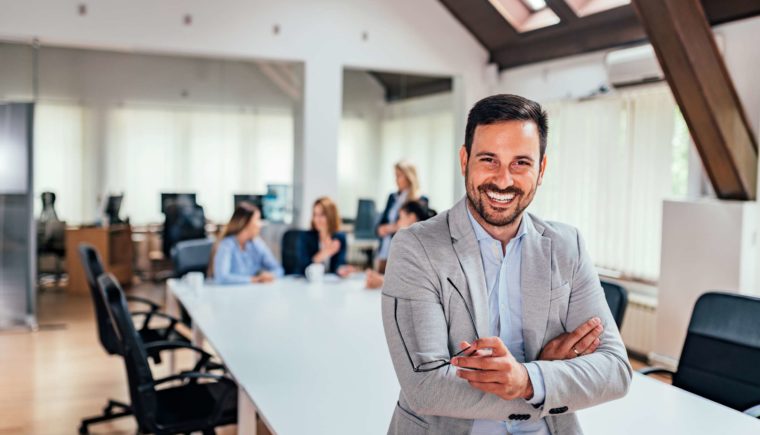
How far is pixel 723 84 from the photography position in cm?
510

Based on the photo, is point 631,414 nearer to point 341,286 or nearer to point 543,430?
point 543,430

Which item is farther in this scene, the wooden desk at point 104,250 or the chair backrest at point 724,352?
the wooden desk at point 104,250

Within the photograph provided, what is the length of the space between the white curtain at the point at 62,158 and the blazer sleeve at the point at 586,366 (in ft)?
21.6

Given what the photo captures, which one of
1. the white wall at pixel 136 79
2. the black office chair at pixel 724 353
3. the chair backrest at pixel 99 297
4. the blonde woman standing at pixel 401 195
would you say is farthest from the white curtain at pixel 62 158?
the black office chair at pixel 724 353

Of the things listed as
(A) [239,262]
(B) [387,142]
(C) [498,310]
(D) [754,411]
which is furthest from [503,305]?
(B) [387,142]

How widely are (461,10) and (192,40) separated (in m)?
2.98

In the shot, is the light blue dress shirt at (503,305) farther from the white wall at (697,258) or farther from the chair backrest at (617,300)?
the white wall at (697,258)

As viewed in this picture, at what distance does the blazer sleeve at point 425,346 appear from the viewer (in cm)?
155

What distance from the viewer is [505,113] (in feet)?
5.14

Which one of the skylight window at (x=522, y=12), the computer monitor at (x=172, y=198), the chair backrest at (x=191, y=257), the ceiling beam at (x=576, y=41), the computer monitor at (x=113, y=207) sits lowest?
the chair backrest at (x=191, y=257)

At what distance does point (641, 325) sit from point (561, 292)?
15.9 feet

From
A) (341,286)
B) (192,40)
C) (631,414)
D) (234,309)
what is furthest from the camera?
(192,40)

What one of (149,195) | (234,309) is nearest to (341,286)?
(234,309)

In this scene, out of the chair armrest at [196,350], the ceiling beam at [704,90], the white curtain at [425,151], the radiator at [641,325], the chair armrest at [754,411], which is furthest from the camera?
the white curtain at [425,151]
